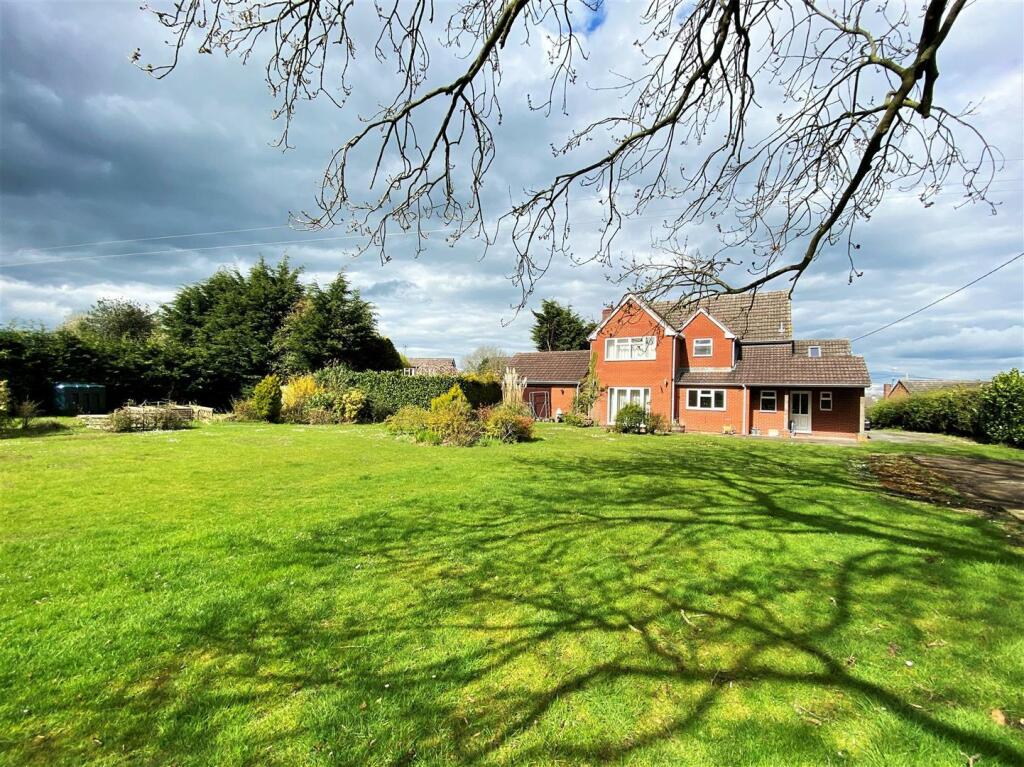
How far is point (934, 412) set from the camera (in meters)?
26.3

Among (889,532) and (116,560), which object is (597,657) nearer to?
(116,560)

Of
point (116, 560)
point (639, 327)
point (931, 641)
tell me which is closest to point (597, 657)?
point (931, 641)

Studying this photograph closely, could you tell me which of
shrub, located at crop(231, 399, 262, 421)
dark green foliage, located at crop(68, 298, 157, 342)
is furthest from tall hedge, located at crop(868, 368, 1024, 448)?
dark green foliage, located at crop(68, 298, 157, 342)

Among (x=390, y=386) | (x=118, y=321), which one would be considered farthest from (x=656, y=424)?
(x=118, y=321)

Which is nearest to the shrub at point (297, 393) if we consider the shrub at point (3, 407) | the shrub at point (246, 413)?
the shrub at point (246, 413)

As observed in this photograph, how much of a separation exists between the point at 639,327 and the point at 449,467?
19354mm

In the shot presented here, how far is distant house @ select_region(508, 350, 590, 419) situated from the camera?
29.4 metres

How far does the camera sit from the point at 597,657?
9.58 ft

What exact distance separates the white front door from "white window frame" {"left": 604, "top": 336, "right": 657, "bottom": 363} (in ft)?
24.5

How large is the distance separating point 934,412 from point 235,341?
132 feet

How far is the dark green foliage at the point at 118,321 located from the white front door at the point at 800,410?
134ft

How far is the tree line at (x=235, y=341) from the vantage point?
2008 centimetres

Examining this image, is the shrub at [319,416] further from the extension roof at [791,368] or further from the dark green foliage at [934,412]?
the dark green foliage at [934,412]

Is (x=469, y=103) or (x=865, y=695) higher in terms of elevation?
(x=469, y=103)
